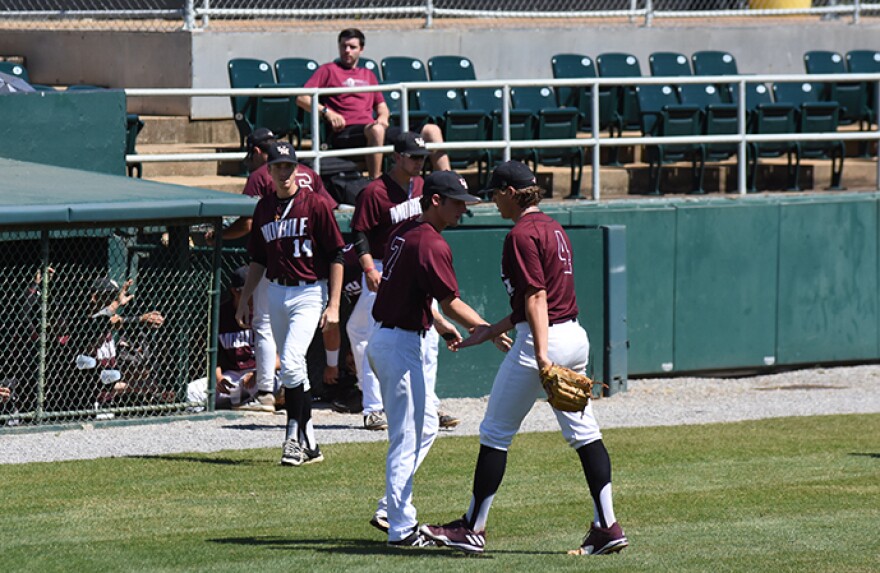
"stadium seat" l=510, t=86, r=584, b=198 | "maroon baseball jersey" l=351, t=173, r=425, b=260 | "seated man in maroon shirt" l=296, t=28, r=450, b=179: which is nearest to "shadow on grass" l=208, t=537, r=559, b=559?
"maroon baseball jersey" l=351, t=173, r=425, b=260

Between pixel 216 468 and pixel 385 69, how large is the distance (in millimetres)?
7771

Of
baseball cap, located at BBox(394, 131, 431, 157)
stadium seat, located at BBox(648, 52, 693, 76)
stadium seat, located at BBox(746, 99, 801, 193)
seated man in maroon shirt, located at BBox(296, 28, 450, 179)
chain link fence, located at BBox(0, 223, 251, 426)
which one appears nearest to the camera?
baseball cap, located at BBox(394, 131, 431, 157)

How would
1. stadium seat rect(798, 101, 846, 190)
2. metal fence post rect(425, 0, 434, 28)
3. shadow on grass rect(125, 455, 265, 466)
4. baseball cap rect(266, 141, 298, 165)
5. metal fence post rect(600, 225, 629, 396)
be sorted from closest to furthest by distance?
baseball cap rect(266, 141, 298, 165), shadow on grass rect(125, 455, 265, 466), metal fence post rect(600, 225, 629, 396), stadium seat rect(798, 101, 846, 190), metal fence post rect(425, 0, 434, 28)

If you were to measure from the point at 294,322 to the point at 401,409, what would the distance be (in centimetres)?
268

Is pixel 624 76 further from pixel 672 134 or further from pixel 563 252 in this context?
pixel 563 252

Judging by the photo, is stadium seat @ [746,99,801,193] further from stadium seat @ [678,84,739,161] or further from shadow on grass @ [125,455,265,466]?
shadow on grass @ [125,455,265,466]

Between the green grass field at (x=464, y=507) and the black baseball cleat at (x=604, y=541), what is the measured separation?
0.08m

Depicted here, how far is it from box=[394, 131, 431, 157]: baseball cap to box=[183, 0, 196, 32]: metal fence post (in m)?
6.71

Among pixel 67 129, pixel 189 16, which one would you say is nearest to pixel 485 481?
pixel 67 129

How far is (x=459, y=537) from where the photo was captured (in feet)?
24.1

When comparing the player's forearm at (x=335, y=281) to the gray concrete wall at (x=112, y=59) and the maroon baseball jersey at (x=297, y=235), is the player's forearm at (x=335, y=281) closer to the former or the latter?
the maroon baseball jersey at (x=297, y=235)

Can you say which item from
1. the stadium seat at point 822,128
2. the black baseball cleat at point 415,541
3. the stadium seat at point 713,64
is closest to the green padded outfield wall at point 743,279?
the stadium seat at point 822,128

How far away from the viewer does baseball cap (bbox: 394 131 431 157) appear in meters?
10.6

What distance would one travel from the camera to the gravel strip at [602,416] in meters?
10.8
